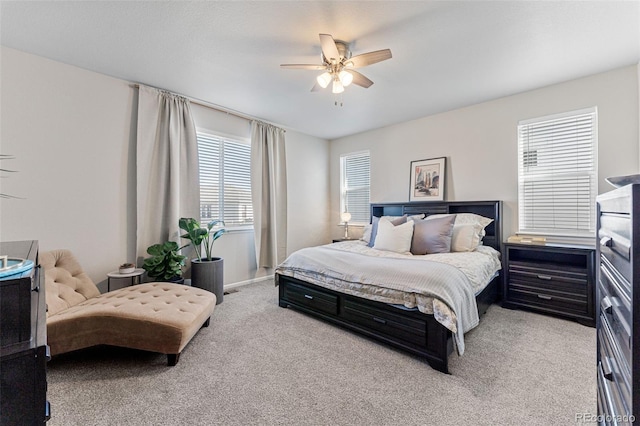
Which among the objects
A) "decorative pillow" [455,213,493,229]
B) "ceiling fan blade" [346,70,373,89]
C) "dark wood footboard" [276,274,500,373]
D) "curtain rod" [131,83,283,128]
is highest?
"curtain rod" [131,83,283,128]

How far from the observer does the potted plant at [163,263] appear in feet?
10.1

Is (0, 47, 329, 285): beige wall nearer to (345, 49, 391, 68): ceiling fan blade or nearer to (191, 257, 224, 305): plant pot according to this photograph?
(191, 257, 224, 305): plant pot

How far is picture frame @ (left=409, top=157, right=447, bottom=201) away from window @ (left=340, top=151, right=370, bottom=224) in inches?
39.8

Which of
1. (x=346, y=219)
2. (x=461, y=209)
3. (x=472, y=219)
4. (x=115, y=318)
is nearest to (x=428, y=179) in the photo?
(x=461, y=209)

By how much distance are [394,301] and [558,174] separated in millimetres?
2814

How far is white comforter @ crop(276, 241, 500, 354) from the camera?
2.04 metres

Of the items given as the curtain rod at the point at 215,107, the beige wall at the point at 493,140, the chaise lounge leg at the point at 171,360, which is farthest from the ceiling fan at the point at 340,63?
the chaise lounge leg at the point at 171,360

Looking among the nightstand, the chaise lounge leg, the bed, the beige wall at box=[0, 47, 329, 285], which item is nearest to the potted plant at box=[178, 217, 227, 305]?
the beige wall at box=[0, 47, 329, 285]

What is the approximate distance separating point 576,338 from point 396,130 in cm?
364

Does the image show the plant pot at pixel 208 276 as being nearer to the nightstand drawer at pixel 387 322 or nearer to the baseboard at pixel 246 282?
the baseboard at pixel 246 282

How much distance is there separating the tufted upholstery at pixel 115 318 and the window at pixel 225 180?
66.2 inches

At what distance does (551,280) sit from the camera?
2953 millimetres

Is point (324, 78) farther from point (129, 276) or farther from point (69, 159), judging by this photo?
point (129, 276)

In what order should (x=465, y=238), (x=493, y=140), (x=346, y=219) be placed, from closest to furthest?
(x=465, y=238) → (x=493, y=140) → (x=346, y=219)
